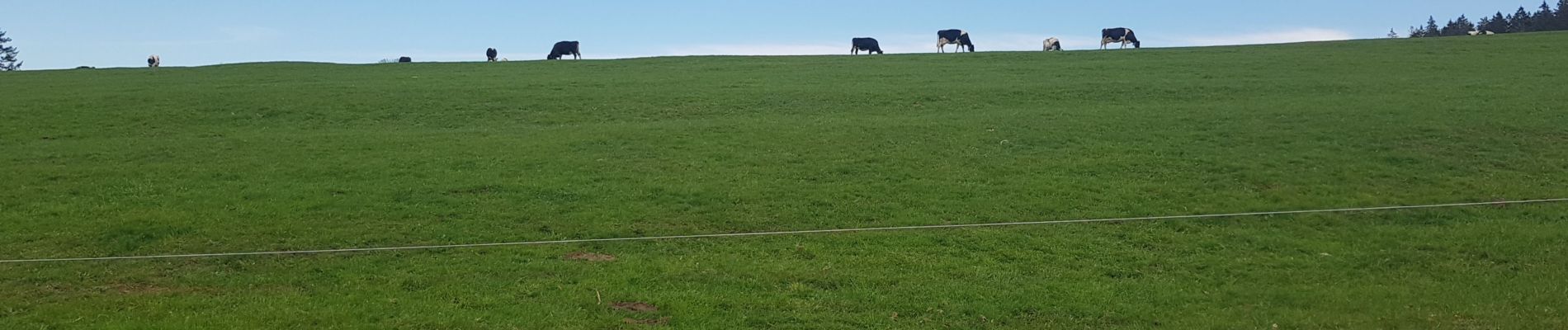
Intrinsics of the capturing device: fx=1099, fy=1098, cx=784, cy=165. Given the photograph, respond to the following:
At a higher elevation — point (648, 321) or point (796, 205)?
point (796, 205)

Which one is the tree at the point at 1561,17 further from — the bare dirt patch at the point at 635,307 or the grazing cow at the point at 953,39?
the bare dirt patch at the point at 635,307

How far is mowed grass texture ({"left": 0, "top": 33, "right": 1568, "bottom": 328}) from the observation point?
926cm

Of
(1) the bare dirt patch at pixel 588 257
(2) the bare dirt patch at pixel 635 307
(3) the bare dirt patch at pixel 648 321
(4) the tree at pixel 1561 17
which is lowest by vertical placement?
(3) the bare dirt patch at pixel 648 321

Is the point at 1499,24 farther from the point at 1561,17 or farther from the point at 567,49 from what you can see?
the point at 567,49

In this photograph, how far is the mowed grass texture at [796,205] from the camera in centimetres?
926

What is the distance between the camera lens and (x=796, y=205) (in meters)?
13.9

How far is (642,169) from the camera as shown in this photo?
1623 cm

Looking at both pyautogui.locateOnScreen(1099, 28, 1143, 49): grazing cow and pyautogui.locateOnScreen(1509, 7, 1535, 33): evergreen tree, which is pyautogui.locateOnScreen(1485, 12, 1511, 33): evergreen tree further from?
pyautogui.locateOnScreen(1099, 28, 1143, 49): grazing cow

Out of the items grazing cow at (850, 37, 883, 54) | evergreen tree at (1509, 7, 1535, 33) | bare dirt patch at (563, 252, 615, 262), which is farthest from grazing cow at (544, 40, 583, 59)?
evergreen tree at (1509, 7, 1535, 33)

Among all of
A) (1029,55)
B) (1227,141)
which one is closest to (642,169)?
(1227,141)

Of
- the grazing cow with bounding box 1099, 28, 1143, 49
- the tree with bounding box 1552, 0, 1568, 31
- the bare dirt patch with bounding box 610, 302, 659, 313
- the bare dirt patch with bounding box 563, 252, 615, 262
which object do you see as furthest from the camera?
the tree with bounding box 1552, 0, 1568, 31

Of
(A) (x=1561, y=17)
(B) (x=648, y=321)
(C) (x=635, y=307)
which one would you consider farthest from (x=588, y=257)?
(A) (x=1561, y=17)

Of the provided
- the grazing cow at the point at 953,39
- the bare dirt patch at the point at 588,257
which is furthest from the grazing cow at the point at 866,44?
the bare dirt patch at the point at 588,257

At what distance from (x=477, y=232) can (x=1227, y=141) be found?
12.6 metres
